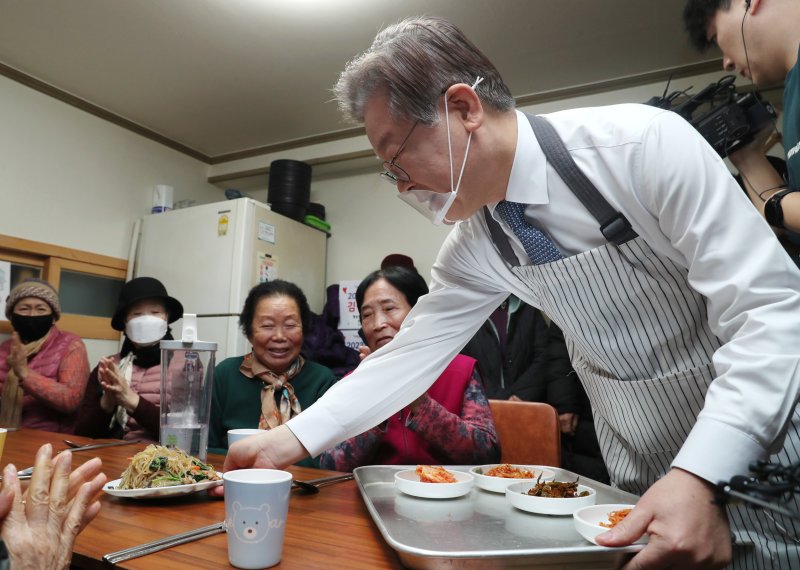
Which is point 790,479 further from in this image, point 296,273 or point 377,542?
point 296,273

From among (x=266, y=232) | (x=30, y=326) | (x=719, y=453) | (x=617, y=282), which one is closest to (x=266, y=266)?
(x=266, y=232)

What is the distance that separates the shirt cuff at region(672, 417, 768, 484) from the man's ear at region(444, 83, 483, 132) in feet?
1.93

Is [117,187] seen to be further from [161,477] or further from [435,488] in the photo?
[435,488]

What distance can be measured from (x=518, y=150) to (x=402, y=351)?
47 centimetres

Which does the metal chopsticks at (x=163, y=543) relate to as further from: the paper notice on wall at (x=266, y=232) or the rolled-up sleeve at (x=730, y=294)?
the paper notice on wall at (x=266, y=232)

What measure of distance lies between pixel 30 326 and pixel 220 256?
118cm

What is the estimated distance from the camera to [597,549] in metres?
0.62

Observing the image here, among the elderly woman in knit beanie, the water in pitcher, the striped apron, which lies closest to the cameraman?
the striped apron

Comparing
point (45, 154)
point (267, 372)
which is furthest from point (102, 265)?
point (267, 372)

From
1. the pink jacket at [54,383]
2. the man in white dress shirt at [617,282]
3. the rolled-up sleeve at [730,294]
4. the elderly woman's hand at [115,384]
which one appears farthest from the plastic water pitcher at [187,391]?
the pink jacket at [54,383]

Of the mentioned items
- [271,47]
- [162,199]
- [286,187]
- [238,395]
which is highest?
[271,47]

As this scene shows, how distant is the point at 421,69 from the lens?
918 millimetres

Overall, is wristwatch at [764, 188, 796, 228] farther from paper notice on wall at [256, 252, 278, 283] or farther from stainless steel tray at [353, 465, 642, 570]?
paper notice on wall at [256, 252, 278, 283]

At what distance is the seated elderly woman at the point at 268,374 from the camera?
2.03m
